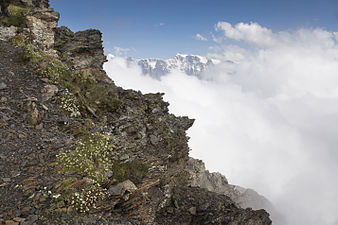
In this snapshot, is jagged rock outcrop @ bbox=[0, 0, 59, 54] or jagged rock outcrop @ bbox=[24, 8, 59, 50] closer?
jagged rock outcrop @ bbox=[0, 0, 59, 54]

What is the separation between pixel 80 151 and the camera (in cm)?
1395

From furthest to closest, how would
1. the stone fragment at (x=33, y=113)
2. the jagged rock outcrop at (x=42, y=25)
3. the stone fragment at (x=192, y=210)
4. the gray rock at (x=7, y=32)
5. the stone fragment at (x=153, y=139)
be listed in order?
the jagged rock outcrop at (x=42, y=25) < the gray rock at (x=7, y=32) < the stone fragment at (x=153, y=139) < the stone fragment at (x=192, y=210) < the stone fragment at (x=33, y=113)

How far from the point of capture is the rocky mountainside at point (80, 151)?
10.9 metres

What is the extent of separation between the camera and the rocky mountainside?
10.9 meters

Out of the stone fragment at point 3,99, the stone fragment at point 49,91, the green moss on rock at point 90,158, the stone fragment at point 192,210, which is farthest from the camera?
the stone fragment at point 192,210

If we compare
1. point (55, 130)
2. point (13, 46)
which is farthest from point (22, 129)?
point (13, 46)

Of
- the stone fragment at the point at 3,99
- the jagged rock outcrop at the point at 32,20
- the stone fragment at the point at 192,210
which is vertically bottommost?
the stone fragment at the point at 192,210

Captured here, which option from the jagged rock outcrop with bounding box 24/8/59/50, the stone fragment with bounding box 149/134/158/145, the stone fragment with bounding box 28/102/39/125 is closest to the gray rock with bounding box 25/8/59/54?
the jagged rock outcrop with bounding box 24/8/59/50

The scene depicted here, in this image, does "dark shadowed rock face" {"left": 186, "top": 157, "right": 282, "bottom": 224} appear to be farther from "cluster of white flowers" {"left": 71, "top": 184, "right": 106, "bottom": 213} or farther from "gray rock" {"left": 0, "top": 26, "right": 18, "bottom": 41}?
"gray rock" {"left": 0, "top": 26, "right": 18, "bottom": 41}

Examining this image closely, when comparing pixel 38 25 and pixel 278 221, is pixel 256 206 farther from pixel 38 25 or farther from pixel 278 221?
pixel 38 25

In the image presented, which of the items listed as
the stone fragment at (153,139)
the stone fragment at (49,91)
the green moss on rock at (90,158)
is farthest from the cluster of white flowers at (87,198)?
the stone fragment at (49,91)

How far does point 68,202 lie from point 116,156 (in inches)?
207

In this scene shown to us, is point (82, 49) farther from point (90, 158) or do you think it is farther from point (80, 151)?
point (90, 158)

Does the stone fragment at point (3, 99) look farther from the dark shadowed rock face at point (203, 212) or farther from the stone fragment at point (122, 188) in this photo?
the dark shadowed rock face at point (203, 212)
